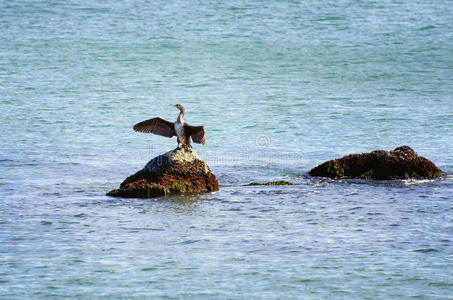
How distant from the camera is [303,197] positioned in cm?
1606

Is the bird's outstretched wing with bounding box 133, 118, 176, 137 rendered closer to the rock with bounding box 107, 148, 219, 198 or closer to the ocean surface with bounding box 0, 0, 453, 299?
the rock with bounding box 107, 148, 219, 198

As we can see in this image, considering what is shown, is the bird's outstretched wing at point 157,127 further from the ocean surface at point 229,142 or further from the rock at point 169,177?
the ocean surface at point 229,142

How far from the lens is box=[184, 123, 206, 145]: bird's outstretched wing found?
613 inches

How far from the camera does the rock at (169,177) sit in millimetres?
15750

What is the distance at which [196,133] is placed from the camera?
15.7 metres

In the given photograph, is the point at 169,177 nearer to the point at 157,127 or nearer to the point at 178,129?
the point at 178,129

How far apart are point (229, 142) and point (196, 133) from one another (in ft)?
30.5

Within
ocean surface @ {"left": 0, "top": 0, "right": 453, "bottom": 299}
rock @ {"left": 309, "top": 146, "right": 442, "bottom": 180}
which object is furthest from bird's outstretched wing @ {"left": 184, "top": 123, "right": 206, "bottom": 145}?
rock @ {"left": 309, "top": 146, "right": 442, "bottom": 180}

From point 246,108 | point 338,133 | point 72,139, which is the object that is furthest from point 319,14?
point 72,139

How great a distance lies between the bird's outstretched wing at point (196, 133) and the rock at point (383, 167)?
361cm

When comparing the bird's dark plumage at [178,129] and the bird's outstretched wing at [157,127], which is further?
the bird's outstretched wing at [157,127]

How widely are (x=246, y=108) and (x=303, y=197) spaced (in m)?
15.8

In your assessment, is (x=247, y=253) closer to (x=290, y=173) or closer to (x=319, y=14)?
(x=290, y=173)

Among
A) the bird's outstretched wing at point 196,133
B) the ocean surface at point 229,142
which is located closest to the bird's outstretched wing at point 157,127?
the bird's outstretched wing at point 196,133
